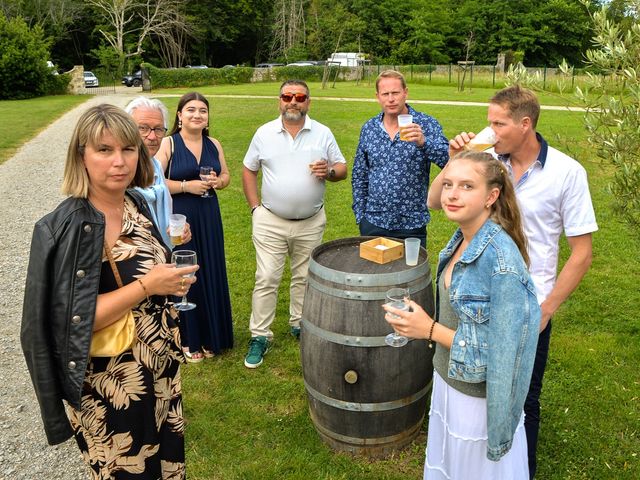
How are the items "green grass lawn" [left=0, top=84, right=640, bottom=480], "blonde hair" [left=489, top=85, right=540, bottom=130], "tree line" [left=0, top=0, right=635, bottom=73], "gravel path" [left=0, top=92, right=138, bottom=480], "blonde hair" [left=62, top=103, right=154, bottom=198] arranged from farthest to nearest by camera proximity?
"tree line" [left=0, top=0, right=635, bottom=73], "gravel path" [left=0, top=92, right=138, bottom=480], "green grass lawn" [left=0, top=84, right=640, bottom=480], "blonde hair" [left=489, top=85, right=540, bottom=130], "blonde hair" [left=62, top=103, right=154, bottom=198]

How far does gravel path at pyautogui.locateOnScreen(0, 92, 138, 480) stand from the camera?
3824mm

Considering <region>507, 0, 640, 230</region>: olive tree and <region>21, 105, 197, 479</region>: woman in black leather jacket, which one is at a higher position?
<region>507, 0, 640, 230</region>: olive tree

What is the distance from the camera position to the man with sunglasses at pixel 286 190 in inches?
185

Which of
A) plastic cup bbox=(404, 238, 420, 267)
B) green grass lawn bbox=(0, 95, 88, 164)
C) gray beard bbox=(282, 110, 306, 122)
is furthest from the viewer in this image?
green grass lawn bbox=(0, 95, 88, 164)

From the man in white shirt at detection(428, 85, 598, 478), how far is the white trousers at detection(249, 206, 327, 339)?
87.1 inches

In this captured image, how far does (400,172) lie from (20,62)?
3515 centimetres

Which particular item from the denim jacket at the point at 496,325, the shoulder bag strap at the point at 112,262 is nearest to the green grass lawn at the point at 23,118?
the shoulder bag strap at the point at 112,262

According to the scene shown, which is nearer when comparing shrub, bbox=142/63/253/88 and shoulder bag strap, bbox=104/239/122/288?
shoulder bag strap, bbox=104/239/122/288

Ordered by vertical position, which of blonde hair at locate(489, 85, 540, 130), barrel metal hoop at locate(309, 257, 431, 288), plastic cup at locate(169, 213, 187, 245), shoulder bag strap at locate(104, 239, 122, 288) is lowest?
barrel metal hoop at locate(309, 257, 431, 288)

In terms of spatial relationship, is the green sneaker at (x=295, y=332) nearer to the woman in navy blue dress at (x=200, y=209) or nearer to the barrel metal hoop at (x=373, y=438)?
the woman in navy blue dress at (x=200, y=209)

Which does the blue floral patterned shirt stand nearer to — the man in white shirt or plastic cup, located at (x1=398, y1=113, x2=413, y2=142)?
plastic cup, located at (x1=398, y1=113, x2=413, y2=142)

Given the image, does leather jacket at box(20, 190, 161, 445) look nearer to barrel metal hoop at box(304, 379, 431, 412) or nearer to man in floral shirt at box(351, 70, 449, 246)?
barrel metal hoop at box(304, 379, 431, 412)

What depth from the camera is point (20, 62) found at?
107 feet

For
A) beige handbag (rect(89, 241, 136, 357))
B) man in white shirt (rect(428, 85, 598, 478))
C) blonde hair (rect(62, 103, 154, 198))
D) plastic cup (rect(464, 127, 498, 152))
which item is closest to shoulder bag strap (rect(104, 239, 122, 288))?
beige handbag (rect(89, 241, 136, 357))
